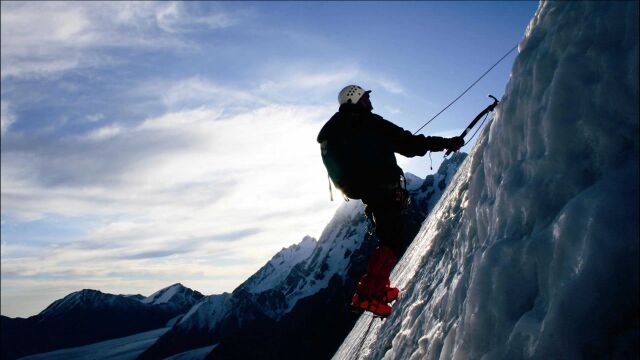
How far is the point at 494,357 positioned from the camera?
10.0 ft

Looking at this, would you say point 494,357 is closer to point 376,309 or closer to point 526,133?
point 526,133

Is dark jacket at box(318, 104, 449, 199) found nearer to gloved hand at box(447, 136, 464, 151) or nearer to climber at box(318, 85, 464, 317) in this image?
climber at box(318, 85, 464, 317)

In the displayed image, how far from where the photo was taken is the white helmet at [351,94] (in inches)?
234

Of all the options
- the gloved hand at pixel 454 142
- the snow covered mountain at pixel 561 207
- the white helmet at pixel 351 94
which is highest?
the white helmet at pixel 351 94

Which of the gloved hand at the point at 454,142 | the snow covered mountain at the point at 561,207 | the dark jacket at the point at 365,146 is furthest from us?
the gloved hand at the point at 454,142

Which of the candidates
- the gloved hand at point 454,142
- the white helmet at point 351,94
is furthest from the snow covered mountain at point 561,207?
the white helmet at point 351,94

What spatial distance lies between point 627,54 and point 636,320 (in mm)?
1623

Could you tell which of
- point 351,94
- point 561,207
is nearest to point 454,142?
point 351,94

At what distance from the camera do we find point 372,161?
593cm

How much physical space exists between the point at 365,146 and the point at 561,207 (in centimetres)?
310

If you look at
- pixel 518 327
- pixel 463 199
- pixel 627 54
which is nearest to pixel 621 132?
pixel 627 54

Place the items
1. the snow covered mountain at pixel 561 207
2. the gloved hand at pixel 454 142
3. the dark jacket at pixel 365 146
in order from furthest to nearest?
the gloved hand at pixel 454 142 < the dark jacket at pixel 365 146 < the snow covered mountain at pixel 561 207

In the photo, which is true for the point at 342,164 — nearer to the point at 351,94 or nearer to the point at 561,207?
the point at 351,94

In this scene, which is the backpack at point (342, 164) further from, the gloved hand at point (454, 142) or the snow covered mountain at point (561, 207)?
the snow covered mountain at point (561, 207)
